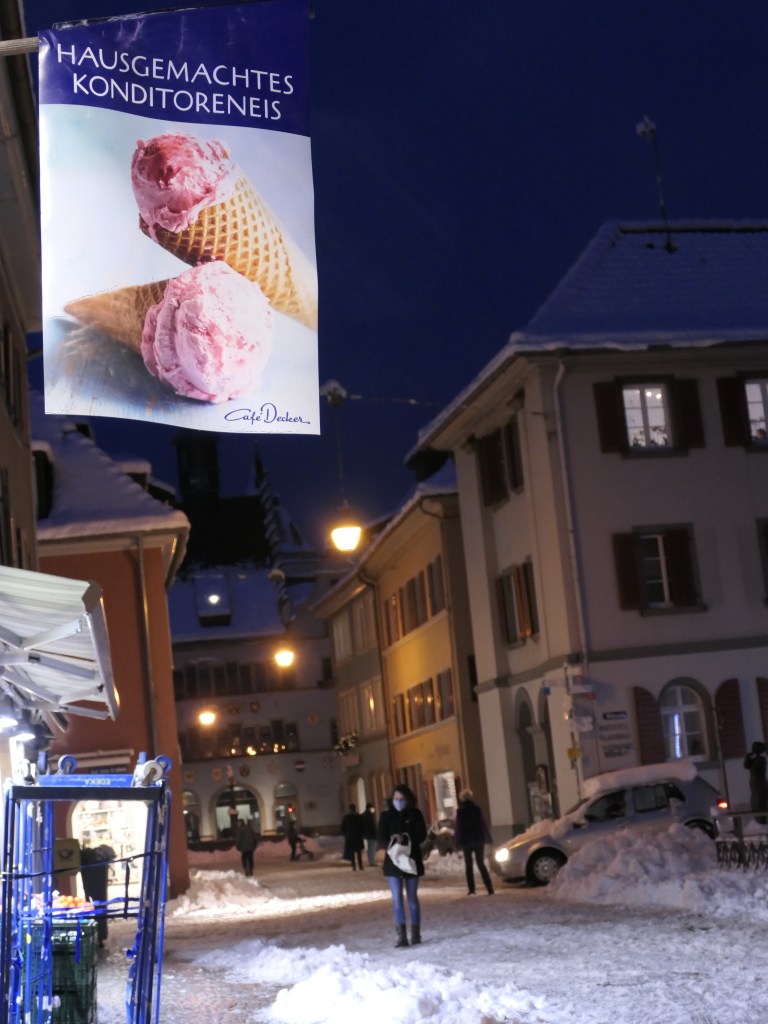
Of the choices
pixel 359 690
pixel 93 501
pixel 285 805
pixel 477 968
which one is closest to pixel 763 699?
pixel 93 501

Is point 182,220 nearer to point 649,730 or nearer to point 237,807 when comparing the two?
point 649,730

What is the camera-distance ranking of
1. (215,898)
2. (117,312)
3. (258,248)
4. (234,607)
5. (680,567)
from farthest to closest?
(234,607) < (680,567) < (215,898) < (258,248) < (117,312)

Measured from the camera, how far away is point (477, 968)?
1411cm

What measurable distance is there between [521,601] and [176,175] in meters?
26.7

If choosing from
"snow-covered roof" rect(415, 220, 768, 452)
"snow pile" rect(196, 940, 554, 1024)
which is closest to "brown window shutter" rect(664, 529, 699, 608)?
"snow-covered roof" rect(415, 220, 768, 452)

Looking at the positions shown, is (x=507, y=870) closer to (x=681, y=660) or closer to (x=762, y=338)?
(x=681, y=660)

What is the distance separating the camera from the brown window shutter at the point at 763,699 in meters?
31.3

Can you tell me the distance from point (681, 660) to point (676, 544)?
254 centimetres

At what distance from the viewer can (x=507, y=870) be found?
25.6 metres

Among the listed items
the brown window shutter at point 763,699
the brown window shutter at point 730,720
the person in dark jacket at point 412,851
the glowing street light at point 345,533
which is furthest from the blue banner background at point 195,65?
the brown window shutter at point 763,699

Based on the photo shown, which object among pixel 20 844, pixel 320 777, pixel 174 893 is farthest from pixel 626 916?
pixel 320 777

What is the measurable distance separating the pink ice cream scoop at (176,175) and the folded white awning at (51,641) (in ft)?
8.79

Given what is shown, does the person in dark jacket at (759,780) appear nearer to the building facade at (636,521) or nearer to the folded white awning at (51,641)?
the building facade at (636,521)

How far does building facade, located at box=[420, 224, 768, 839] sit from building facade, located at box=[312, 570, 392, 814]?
22.9m
